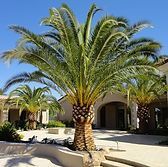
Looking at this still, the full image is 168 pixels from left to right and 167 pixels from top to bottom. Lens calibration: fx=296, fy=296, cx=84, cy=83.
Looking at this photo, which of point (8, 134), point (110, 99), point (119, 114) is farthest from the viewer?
point (119, 114)

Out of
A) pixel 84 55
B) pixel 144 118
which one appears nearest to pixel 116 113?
pixel 144 118

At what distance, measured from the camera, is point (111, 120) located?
121ft

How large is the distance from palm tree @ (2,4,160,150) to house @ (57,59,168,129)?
16941mm

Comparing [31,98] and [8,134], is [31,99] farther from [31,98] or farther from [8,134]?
[8,134]

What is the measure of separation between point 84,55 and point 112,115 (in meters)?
26.4

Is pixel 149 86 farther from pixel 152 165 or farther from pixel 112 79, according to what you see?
pixel 152 165

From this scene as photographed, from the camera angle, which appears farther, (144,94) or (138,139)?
(144,94)

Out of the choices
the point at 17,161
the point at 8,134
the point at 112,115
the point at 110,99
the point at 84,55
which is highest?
the point at 110,99

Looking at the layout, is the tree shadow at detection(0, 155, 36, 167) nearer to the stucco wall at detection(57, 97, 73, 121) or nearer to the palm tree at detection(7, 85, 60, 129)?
the palm tree at detection(7, 85, 60, 129)

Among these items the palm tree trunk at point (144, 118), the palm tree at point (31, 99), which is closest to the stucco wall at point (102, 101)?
the palm tree at point (31, 99)

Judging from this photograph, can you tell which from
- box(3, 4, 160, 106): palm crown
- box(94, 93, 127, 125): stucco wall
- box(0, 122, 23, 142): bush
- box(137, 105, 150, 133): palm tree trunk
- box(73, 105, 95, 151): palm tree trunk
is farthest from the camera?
box(94, 93, 127, 125): stucco wall

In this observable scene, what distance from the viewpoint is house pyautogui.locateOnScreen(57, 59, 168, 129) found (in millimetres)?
29938

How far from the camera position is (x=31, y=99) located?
3014 centimetres

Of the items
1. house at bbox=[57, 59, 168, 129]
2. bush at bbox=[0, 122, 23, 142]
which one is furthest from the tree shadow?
house at bbox=[57, 59, 168, 129]
